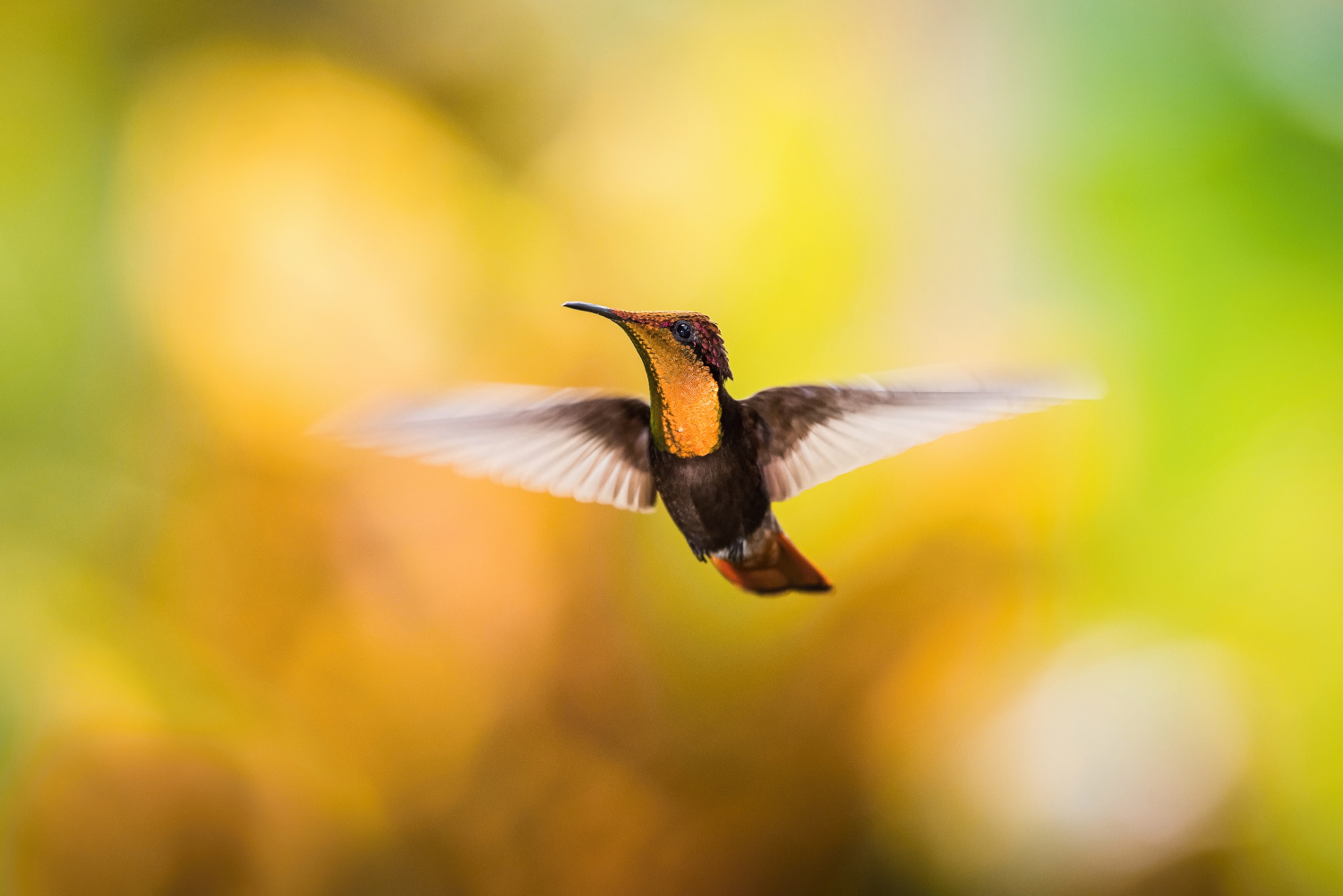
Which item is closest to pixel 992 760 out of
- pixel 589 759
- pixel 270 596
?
pixel 589 759

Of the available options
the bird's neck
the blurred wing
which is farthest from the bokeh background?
the bird's neck

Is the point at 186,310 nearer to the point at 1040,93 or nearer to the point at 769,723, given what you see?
the point at 769,723

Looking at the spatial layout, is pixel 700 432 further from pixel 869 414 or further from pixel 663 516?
pixel 663 516

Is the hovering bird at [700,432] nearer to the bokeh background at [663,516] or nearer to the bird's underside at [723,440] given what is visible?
the bird's underside at [723,440]

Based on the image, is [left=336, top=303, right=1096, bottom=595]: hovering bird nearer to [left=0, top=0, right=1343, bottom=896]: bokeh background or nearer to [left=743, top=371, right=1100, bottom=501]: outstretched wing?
[left=743, top=371, right=1100, bottom=501]: outstretched wing

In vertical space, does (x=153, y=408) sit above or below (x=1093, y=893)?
above

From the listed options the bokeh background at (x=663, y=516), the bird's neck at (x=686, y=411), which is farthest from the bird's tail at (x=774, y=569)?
the bokeh background at (x=663, y=516)
